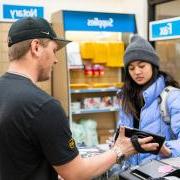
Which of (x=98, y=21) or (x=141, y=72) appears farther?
(x=98, y=21)

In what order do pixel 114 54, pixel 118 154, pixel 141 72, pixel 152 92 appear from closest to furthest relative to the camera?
pixel 118 154 → pixel 152 92 → pixel 141 72 → pixel 114 54

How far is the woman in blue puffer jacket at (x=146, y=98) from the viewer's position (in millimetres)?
2234

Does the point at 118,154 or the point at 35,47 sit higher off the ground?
the point at 35,47

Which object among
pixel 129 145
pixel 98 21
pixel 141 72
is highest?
pixel 98 21

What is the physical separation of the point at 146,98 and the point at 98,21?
2.64 meters

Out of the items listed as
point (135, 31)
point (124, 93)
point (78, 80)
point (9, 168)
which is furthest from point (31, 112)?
point (135, 31)

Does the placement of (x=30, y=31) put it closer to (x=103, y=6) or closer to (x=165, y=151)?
(x=165, y=151)

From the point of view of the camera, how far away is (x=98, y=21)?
4.79m

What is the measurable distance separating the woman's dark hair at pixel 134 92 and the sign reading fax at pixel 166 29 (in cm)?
138

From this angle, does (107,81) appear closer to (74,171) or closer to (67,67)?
(67,67)

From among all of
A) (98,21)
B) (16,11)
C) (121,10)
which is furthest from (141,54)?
(121,10)

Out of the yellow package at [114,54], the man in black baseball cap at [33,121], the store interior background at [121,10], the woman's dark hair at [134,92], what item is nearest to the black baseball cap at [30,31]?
the man in black baseball cap at [33,121]

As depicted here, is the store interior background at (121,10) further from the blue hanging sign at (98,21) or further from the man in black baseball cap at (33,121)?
the man in black baseball cap at (33,121)

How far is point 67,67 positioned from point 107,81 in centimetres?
81
